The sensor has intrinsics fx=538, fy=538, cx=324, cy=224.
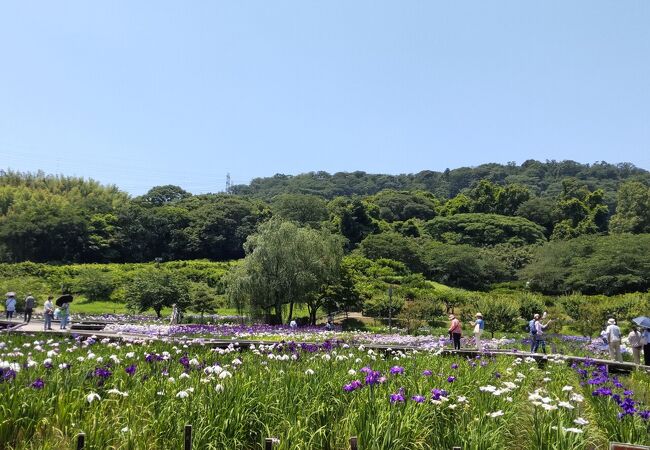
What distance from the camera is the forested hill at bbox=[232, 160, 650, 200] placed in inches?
4973

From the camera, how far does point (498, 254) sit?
2591 inches

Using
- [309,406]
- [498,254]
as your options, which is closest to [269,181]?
[498,254]

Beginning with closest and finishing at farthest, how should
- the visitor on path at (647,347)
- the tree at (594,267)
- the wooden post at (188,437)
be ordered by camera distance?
the wooden post at (188,437)
the visitor on path at (647,347)
the tree at (594,267)

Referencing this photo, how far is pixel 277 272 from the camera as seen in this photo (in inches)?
1061

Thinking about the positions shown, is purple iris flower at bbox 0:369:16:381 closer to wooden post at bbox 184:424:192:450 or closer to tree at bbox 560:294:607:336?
wooden post at bbox 184:424:192:450

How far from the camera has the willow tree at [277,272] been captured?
26.5 m

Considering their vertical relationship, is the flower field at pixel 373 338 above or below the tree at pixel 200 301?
below

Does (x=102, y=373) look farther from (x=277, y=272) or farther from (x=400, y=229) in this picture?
(x=400, y=229)

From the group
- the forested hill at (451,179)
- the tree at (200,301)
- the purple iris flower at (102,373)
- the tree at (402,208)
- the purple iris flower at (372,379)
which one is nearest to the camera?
the purple iris flower at (372,379)

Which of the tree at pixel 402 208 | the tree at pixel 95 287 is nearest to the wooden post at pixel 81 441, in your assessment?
the tree at pixel 95 287

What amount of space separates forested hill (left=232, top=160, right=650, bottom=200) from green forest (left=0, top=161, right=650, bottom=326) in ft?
85.1

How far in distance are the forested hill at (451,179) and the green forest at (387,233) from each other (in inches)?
1021

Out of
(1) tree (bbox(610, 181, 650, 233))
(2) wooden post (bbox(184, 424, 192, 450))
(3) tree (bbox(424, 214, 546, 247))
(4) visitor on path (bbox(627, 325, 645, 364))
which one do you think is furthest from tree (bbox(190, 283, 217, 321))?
(1) tree (bbox(610, 181, 650, 233))

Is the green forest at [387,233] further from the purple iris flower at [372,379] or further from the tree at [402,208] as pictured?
the purple iris flower at [372,379]
